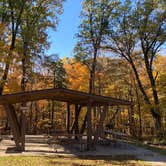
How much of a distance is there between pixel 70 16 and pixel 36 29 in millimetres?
7729

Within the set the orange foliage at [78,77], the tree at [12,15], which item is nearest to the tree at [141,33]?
the orange foliage at [78,77]

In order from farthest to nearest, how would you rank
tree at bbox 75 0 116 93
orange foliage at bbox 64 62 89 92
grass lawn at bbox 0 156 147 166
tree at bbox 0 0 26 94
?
orange foliage at bbox 64 62 89 92 < tree at bbox 75 0 116 93 < tree at bbox 0 0 26 94 < grass lawn at bbox 0 156 147 166

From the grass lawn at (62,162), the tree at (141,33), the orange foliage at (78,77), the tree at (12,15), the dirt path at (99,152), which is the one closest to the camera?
the grass lawn at (62,162)

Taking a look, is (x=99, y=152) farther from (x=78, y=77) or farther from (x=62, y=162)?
(x=78, y=77)

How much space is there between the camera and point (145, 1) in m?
20.2

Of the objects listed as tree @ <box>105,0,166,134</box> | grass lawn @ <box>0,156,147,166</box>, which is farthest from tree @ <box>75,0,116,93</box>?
grass lawn @ <box>0,156,147,166</box>

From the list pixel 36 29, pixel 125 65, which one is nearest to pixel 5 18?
pixel 36 29

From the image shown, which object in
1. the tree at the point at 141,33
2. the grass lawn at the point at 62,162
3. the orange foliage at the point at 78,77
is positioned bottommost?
the grass lawn at the point at 62,162

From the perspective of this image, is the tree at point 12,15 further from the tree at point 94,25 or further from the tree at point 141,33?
the tree at point 141,33

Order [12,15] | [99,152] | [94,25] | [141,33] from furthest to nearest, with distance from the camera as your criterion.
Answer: [94,25] < [141,33] < [12,15] < [99,152]

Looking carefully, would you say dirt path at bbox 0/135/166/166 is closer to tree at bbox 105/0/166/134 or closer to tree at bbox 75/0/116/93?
tree at bbox 105/0/166/134

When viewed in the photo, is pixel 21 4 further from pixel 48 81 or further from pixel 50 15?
pixel 48 81

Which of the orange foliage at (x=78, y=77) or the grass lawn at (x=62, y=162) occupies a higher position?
the orange foliage at (x=78, y=77)

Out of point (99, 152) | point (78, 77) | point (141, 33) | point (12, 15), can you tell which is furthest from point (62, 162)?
point (78, 77)
